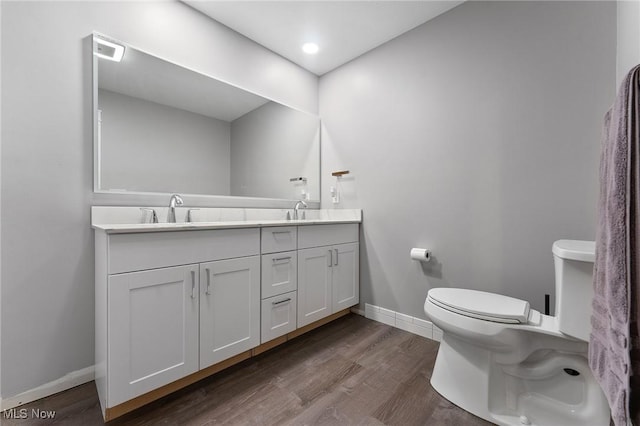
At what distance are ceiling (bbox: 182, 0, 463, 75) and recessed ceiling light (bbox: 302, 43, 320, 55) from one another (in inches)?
1.4

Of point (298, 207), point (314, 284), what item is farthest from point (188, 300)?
A: point (298, 207)

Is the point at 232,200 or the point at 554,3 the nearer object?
the point at 554,3

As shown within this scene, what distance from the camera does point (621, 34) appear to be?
4.25ft

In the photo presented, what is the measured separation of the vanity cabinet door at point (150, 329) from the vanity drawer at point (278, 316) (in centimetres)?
42

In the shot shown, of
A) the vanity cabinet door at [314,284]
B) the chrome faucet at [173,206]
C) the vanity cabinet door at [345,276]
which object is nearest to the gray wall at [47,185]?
the chrome faucet at [173,206]

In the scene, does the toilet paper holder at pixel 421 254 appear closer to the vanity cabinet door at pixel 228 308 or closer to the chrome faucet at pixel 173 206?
the vanity cabinet door at pixel 228 308

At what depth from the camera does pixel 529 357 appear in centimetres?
128

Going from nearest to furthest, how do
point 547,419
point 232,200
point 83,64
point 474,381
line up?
point 547,419 → point 474,381 → point 83,64 → point 232,200

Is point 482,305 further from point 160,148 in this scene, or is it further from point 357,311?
point 160,148

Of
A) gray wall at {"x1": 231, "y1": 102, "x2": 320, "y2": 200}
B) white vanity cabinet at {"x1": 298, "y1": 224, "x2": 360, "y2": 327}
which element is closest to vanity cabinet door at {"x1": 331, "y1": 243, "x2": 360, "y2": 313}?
white vanity cabinet at {"x1": 298, "y1": 224, "x2": 360, "y2": 327}

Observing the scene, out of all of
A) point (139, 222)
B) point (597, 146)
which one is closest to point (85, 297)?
point (139, 222)

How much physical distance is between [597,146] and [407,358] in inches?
61.5

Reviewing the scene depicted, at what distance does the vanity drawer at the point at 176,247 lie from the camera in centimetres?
118

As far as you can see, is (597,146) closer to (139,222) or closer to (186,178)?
(186,178)
